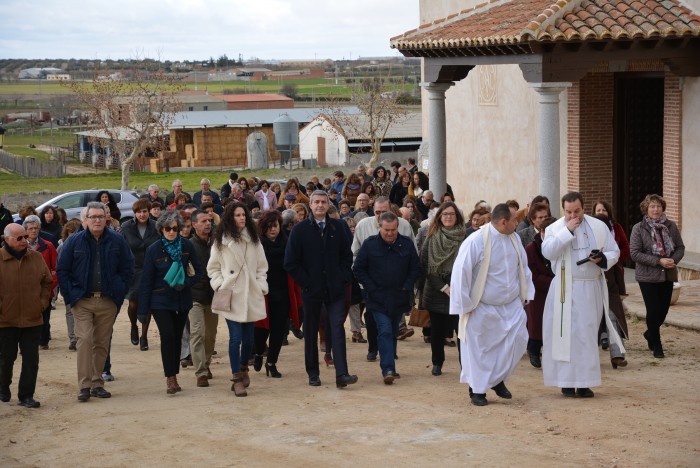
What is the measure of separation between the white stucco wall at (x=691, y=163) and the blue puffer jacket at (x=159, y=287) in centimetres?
972

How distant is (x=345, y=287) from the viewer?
35.3 ft

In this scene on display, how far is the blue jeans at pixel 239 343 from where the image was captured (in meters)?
10.5

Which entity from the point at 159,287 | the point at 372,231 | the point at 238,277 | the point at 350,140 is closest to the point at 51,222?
the point at 372,231

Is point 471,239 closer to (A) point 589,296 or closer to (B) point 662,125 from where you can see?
(A) point 589,296

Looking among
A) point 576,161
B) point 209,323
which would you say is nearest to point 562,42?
point 576,161

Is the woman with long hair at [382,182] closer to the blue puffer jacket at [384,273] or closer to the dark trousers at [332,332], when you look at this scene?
the blue puffer jacket at [384,273]

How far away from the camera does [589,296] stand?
10.0 metres

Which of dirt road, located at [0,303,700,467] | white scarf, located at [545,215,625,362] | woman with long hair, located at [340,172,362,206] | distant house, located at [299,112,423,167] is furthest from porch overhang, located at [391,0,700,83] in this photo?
distant house, located at [299,112,423,167]

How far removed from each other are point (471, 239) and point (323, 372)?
2.58 m

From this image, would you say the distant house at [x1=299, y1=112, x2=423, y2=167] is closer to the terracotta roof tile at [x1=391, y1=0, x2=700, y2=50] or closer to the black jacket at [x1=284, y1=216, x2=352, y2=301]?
the terracotta roof tile at [x1=391, y1=0, x2=700, y2=50]

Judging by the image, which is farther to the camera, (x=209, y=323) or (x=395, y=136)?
(x=395, y=136)

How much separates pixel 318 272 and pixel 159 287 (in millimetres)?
1483

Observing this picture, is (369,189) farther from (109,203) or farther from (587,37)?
(587,37)

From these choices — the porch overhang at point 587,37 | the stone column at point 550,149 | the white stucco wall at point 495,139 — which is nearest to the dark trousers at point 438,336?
the stone column at point 550,149
